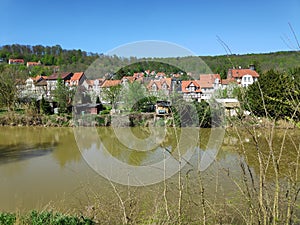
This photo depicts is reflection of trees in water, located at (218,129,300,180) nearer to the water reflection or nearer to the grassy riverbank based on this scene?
the grassy riverbank

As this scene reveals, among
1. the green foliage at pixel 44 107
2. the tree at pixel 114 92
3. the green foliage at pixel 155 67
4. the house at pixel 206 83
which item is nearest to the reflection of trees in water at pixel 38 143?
the green foliage at pixel 44 107

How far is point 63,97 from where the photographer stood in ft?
48.0

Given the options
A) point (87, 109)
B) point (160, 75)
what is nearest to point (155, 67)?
point (160, 75)

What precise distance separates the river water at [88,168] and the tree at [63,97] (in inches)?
166

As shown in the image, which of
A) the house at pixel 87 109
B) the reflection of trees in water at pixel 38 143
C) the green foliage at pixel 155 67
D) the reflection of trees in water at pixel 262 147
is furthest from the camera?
the house at pixel 87 109

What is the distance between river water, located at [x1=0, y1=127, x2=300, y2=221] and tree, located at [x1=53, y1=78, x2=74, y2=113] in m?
4.21

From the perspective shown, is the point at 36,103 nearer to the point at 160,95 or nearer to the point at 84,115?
the point at 84,115

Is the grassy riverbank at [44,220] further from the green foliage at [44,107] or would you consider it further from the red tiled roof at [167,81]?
the green foliage at [44,107]

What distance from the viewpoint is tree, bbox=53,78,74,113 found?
14492mm

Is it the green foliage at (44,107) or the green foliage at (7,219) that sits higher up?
the green foliage at (44,107)

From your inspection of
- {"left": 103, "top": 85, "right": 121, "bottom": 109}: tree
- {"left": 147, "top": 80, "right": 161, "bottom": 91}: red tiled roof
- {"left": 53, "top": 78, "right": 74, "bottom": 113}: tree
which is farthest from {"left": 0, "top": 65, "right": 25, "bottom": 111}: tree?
{"left": 147, "top": 80, "right": 161, "bottom": 91}: red tiled roof

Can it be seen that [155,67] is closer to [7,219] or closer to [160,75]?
[160,75]

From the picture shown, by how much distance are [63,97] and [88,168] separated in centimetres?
914

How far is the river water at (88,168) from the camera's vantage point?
359 centimetres
